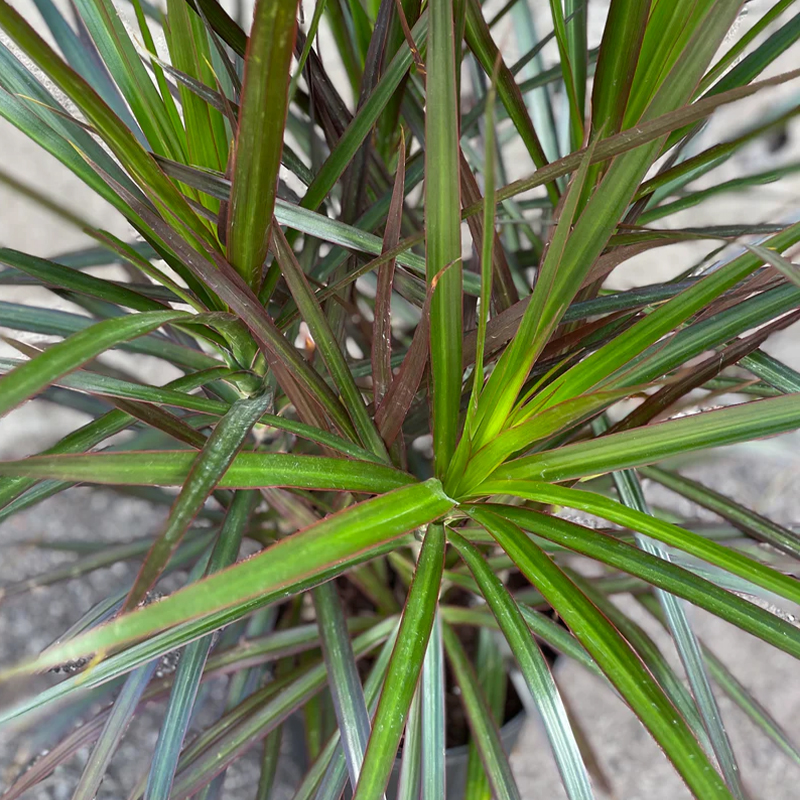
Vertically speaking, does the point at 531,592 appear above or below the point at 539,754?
above

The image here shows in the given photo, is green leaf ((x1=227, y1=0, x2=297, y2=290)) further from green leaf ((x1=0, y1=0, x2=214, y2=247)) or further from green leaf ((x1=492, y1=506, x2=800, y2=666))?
green leaf ((x1=492, y1=506, x2=800, y2=666))

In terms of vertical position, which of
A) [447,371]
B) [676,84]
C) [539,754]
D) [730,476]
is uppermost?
[676,84]

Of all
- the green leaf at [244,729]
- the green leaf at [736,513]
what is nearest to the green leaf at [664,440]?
the green leaf at [736,513]

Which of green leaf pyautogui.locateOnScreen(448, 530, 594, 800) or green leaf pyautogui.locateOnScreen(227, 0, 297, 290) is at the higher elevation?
green leaf pyautogui.locateOnScreen(227, 0, 297, 290)

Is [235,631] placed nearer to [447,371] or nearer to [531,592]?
[531,592]

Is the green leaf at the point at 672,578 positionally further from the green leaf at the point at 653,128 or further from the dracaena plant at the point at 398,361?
the green leaf at the point at 653,128

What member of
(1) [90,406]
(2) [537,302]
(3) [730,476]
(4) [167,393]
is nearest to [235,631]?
(1) [90,406]

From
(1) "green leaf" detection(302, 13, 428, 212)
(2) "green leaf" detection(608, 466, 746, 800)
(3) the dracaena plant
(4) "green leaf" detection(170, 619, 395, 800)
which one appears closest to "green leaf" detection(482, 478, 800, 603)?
(3) the dracaena plant
